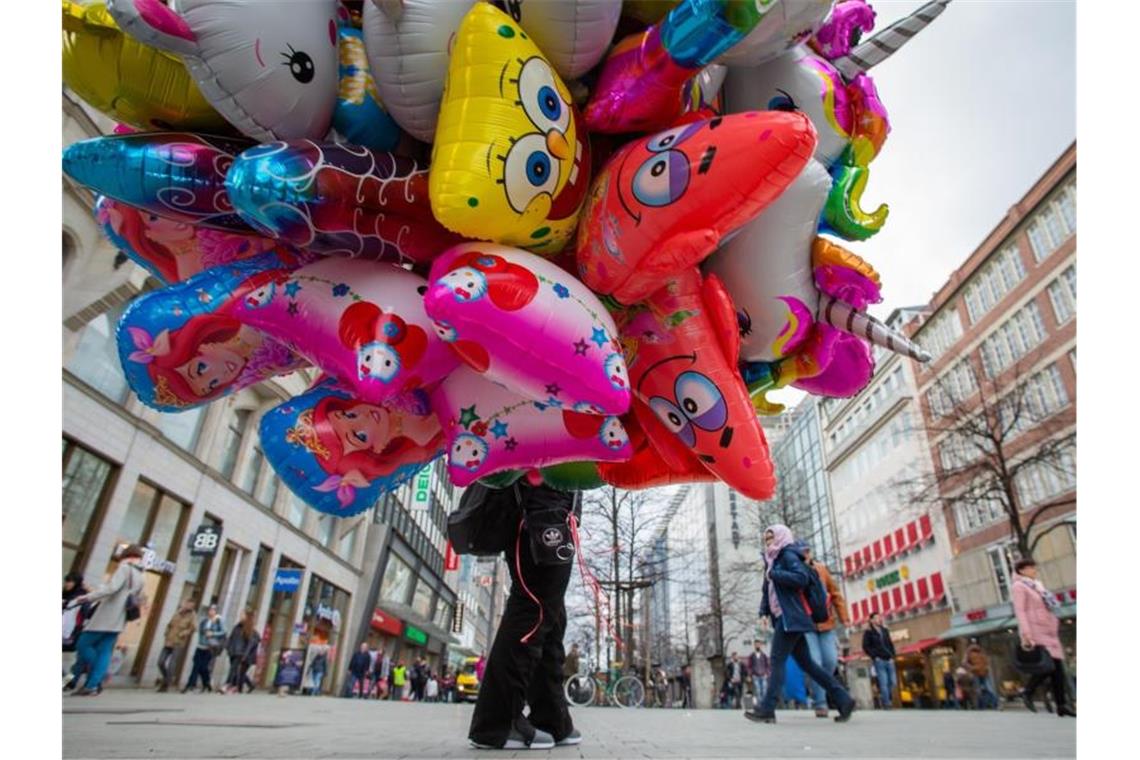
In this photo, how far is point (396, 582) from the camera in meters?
25.3

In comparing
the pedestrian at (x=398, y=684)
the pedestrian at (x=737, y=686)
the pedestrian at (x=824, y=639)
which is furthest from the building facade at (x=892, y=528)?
the pedestrian at (x=824, y=639)

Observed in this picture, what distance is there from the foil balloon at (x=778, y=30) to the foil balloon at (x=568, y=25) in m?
0.36

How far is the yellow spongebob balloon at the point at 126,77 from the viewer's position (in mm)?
2000

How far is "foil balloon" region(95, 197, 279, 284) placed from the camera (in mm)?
2463

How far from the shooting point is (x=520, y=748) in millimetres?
2369

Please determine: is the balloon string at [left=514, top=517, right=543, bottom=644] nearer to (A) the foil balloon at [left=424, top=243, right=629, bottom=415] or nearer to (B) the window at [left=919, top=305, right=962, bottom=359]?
(A) the foil balloon at [left=424, top=243, right=629, bottom=415]

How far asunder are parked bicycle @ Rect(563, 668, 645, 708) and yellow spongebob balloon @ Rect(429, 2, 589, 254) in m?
7.93

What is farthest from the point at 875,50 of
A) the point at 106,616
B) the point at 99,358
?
the point at 99,358

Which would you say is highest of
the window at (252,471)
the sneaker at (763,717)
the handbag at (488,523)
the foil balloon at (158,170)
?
the window at (252,471)

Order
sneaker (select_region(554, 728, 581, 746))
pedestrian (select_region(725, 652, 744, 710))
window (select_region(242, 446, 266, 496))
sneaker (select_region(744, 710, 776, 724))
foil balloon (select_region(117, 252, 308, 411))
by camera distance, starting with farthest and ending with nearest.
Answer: pedestrian (select_region(725, 652, 744, 710)), window (select_region(242, 446, 266, 496)), sneaker (select_region(744, 710, 776, 724)), sneaker (select_region(554, 728, 581, 746)), foil balloon (select_region(117, 252, 308, 411))

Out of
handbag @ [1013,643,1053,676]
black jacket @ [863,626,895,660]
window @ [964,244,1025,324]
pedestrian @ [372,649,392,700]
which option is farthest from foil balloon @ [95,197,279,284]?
window @ [964,244,1025,324]

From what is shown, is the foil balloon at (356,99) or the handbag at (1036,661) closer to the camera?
the foil balloon at (356,99)

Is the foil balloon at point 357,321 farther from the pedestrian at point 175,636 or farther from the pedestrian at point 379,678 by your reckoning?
the pedestrian at point 379,678
